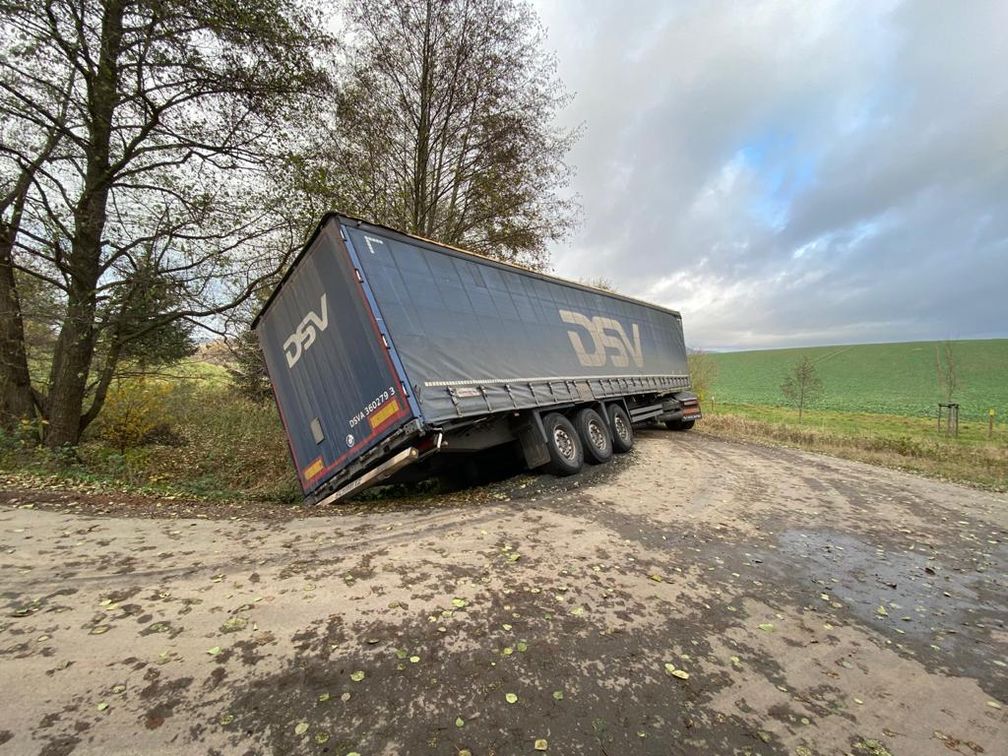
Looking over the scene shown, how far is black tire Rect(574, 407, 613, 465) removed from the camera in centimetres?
845

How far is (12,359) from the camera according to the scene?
8609 millimetres

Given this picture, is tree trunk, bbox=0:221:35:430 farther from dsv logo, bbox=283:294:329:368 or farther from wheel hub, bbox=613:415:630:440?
wheel hub, bbox=613:415:630:440

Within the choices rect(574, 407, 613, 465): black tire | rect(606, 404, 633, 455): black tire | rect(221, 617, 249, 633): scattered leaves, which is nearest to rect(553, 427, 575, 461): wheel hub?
rect(574, 407, 613, 465): black tire

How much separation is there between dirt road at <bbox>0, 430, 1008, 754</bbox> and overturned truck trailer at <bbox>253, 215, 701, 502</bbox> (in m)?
1.19

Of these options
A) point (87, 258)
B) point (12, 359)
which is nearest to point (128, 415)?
point (12, 359)

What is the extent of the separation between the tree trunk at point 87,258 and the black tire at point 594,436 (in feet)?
30.8

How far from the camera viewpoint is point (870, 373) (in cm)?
5497

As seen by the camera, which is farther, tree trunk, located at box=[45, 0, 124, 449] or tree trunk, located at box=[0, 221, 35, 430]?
tree trunk, located at box=[0, 221, 35, 430]

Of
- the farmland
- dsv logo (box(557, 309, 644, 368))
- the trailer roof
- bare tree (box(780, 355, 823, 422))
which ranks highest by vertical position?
the trailer roof

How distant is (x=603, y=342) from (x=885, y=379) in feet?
191

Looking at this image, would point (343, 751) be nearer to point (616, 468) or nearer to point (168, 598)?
point (168, 598)

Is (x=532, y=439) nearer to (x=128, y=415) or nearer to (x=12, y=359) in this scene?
(x=128, y=415)

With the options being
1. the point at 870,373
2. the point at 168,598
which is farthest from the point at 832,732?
the point at 870,373

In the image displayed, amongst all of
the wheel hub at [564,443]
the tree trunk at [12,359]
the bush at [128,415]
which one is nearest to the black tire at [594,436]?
the wheel hub at [564,443]
